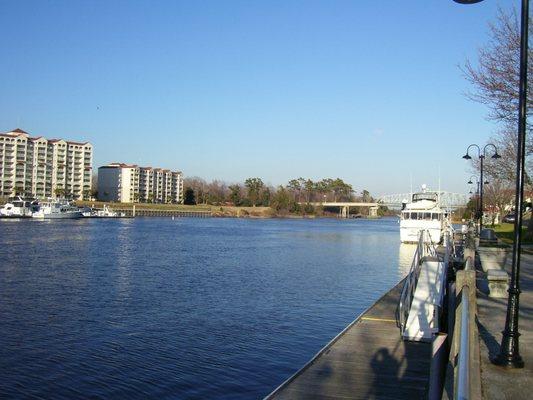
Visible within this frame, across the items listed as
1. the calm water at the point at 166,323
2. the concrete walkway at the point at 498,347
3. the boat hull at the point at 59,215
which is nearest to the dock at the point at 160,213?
the boat hull at the point at 59,215

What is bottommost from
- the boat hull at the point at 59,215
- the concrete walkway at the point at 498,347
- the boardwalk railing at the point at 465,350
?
the boat hull at the point at 59,215

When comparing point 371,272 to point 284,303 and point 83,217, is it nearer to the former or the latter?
point 284,303

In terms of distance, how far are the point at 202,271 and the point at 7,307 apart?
12916 millimetres

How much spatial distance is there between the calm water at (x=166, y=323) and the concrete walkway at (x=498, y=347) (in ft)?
13.9

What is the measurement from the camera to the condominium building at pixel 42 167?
178712 millimetres

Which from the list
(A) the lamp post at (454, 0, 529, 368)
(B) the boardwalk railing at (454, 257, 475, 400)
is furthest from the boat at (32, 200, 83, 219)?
(A) the lamp post at (454, 0, 529, 368)

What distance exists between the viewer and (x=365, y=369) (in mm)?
10289

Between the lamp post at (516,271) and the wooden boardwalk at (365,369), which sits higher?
the lamp post at (516,271)

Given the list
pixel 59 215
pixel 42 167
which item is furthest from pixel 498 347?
pixel 42 167

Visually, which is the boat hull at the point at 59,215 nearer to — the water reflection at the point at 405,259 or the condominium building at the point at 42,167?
the condominium building at the point at 42,167

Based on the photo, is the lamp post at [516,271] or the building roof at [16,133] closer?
the lamp post at [516,271]

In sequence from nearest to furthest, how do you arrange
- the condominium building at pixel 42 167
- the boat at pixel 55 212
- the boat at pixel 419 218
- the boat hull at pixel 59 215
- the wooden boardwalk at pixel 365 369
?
1. the wooden boardwalk at pixel 365 369
2. the boat at pixel 419 218
3. the boat hull at pixel 59 215
4. the boat at pixel 55 212
5. the condominium building at pixel 42 167

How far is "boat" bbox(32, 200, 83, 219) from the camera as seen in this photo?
124 m

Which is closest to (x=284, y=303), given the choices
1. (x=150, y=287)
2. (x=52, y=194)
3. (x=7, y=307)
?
(x=150, y=287)
